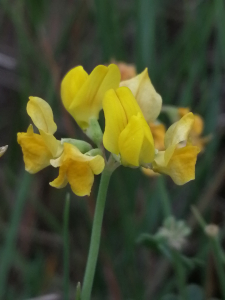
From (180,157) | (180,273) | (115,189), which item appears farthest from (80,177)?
(115,189)

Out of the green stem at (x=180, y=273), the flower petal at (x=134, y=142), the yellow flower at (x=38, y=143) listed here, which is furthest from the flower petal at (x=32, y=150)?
the green stem at (x=180, y=273)

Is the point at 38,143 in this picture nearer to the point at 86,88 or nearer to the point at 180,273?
the point at 86,88

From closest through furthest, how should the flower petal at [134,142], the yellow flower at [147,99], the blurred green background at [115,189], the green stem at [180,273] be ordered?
the flower petal at [134,142] < the yellow flower at [147,99] < the green stem at [180,273] < the blurred green background at [115,189]

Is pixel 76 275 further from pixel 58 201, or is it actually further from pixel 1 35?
pixel 1 35

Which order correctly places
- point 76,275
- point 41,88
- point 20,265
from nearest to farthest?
point 20,265 → point 76,275 → point 41,88

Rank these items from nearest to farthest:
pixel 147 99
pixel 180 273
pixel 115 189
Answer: pixel 147 99, pixel 180 273, pixel 115 189

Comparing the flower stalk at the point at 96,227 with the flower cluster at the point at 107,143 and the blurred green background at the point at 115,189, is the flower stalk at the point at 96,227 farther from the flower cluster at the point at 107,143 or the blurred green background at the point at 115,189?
the blurred green background at the point at 115,189

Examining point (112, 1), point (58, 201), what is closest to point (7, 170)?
point (58, 201)
